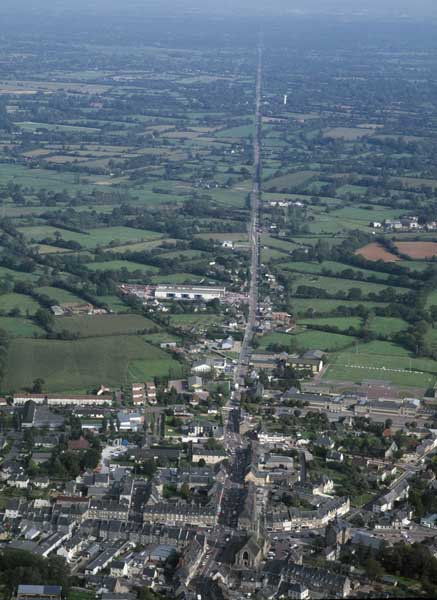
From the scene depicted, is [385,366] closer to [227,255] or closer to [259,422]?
[259,422]

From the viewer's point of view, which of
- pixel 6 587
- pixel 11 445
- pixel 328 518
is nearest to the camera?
pixel 6 587

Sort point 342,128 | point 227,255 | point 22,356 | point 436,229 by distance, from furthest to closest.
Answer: point 342,128 → point 436,229 → point 227,255 → point 22,356

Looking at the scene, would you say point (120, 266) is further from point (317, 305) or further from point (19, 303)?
point (317, 305)

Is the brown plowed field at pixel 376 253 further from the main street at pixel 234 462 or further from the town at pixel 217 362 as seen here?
the main street at pixel 234 462

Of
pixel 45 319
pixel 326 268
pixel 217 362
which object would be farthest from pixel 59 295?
pixel 326 268

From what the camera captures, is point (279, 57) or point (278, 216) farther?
Result: point (279, 57)

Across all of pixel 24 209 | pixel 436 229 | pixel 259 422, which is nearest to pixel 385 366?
pixel 259 422
